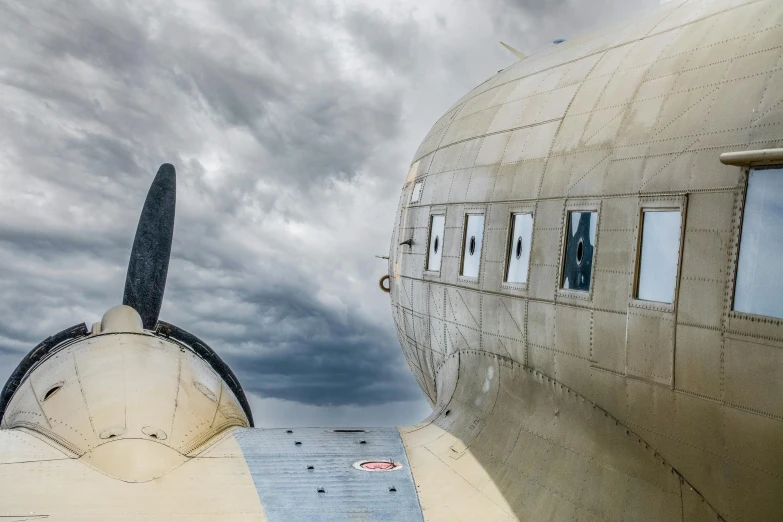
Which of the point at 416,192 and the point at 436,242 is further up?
the point at 416,192

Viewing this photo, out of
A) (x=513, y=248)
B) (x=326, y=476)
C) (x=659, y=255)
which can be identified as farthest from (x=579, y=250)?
(x=326, y=476)

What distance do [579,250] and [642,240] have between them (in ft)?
2.77

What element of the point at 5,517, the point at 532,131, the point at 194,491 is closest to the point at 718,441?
the point at 532,131

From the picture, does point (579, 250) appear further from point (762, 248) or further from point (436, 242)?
point (436, 242)

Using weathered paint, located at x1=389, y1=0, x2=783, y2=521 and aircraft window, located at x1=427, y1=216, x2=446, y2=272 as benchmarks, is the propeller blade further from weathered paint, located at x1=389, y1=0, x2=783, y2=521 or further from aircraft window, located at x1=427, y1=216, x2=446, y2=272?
weathered paint, located at x1=389, y1=0, x2=783, y2=521

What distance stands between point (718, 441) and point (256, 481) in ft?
14.3

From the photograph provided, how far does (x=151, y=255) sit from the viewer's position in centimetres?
1430

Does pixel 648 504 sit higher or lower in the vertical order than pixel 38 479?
higher

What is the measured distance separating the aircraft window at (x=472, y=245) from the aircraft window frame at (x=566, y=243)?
1855mm

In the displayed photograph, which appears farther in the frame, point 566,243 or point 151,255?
point 151,255

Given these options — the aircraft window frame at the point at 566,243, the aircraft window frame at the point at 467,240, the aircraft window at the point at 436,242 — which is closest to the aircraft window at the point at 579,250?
the aircraft window frame at the point at 566,243

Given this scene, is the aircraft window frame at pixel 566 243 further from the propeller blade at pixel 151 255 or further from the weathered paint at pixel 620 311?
the propeller blade at pixel 151 255

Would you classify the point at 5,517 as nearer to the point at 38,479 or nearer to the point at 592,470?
the point at 38,479

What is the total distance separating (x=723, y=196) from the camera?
17.0 feet
